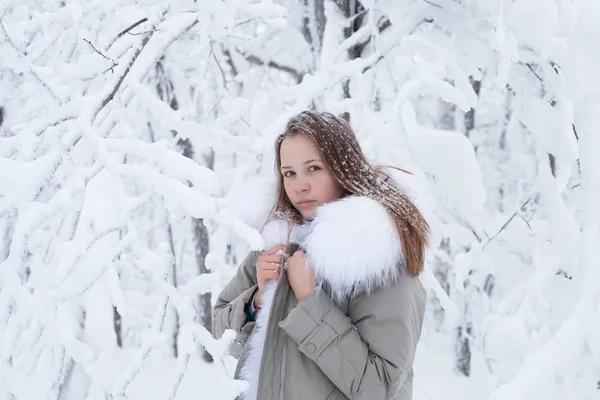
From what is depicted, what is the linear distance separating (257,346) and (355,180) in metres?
0.60

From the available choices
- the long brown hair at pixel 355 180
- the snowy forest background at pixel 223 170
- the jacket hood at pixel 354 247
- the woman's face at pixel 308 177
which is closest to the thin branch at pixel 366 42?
the snowy forest background at pixel 223 170

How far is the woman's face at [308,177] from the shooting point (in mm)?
1653

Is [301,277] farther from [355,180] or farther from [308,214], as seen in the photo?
[355,180]

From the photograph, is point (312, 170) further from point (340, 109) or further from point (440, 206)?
point (440, 206)

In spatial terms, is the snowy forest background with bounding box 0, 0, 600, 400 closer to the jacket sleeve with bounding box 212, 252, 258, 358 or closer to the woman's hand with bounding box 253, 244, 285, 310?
the jacket sleeve with bounding box 212, 252, 258, 358

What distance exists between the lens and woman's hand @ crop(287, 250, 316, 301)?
4.97 feet

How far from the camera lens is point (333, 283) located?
4.78ft

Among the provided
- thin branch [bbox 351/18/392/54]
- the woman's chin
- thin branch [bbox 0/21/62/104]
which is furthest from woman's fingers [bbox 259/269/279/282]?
thin branch [bbox 351/18/392/54]

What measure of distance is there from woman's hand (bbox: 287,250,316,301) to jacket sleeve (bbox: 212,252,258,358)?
0.86 feet

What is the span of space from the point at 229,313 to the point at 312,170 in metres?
0.57

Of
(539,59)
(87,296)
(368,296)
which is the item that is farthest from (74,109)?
(539,59)

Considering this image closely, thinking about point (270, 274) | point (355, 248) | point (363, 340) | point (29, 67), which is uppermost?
point (29, 67)

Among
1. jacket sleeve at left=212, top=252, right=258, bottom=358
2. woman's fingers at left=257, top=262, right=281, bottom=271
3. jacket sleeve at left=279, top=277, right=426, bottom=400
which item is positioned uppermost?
woman's fingers at left=257, top=262, right=281, bottom=271

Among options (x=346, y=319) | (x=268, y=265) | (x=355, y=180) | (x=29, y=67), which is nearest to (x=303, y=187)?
(x=355, y=180)
